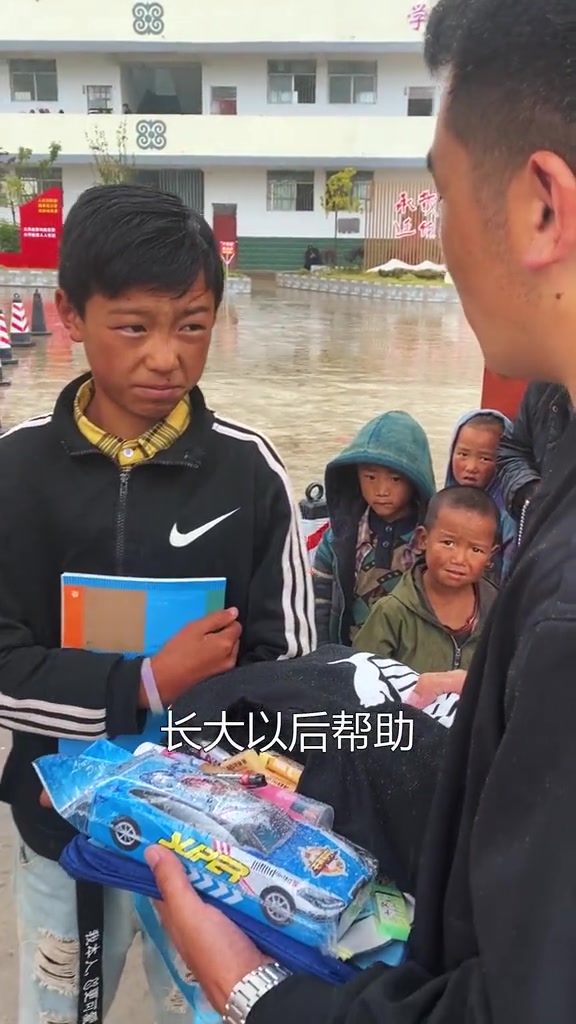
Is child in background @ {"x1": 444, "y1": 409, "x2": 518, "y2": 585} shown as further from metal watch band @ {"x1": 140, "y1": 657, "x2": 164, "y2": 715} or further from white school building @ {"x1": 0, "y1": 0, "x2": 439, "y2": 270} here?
white school building @ {"x1": 0, "y1": 0, "x2": 439, "y2": 270}

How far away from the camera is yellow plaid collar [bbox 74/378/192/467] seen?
1.39 meters

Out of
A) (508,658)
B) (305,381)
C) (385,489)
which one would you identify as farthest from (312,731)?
(305,381)

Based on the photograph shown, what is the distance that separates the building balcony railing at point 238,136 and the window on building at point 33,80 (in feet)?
5.78

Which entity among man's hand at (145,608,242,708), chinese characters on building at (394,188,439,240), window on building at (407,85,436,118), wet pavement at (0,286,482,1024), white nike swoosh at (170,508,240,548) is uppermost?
window on building at (407,85,436,118)

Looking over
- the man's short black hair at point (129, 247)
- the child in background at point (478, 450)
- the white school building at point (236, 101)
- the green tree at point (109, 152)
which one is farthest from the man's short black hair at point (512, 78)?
the white school building at point (236, 101)

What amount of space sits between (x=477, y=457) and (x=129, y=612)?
186 centimetres

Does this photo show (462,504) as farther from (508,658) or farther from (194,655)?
(508,658)

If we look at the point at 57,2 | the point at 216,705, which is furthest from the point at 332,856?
the point at 57,2

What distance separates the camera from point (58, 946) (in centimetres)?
145

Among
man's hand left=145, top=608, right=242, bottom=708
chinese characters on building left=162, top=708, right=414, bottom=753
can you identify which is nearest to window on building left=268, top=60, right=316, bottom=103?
man's hand left=145, top=608, right=242, bottom=708

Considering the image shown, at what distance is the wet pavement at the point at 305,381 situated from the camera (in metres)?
5.84

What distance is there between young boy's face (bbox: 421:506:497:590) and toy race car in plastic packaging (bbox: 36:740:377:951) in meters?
1.27

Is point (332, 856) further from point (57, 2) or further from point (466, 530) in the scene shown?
point (57, 2)

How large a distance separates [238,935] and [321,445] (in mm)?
5955
